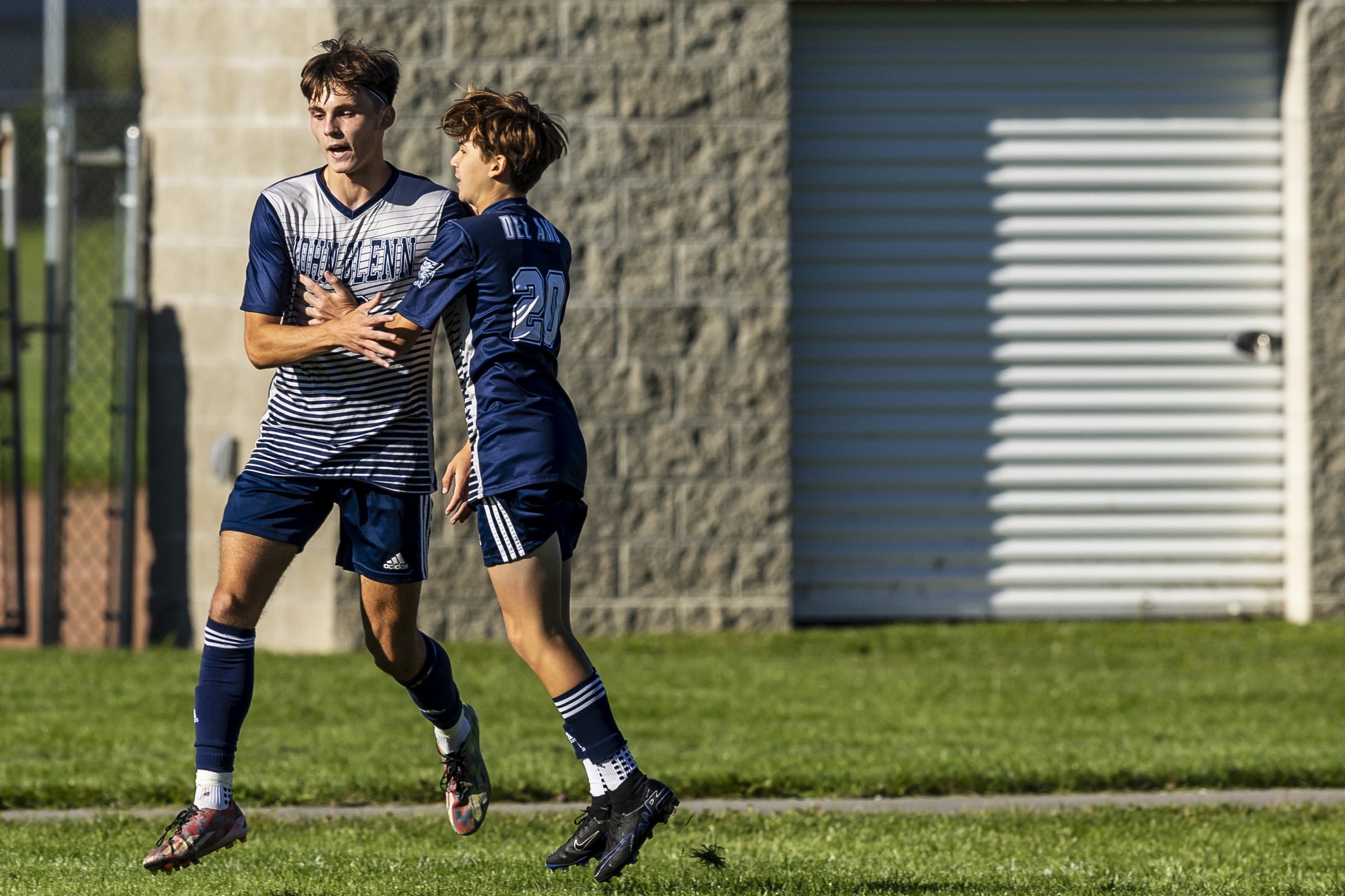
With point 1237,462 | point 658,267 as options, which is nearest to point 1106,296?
point 1237,462

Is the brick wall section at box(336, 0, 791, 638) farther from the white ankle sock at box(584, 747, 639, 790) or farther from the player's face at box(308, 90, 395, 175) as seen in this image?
the white ankle sock at box(584, 747, 639, 790)

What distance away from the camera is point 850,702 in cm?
771

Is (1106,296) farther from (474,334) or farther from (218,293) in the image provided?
(474,334)

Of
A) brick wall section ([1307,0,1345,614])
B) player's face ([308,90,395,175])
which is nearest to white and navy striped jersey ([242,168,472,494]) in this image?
player's face ([308,90,395,175])

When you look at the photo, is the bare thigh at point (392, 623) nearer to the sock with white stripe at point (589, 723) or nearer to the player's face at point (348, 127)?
the sock with white stripe at point (589, 723)

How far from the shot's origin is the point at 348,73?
15.0 feet

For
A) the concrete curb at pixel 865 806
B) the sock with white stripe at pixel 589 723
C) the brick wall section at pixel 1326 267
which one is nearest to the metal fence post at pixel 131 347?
the concrete curb at pixel 865 806

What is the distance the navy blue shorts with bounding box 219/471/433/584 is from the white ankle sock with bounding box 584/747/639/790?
868 mm

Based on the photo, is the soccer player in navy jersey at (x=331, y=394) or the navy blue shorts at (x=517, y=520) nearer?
the navy blue shorts at (x=517, y=520)

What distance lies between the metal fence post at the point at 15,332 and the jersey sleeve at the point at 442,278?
5576 mm

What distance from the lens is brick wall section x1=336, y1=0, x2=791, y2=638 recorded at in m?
9.23

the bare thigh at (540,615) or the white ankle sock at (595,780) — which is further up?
the bare thigh at (540,615)

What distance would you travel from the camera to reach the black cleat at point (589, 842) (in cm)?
427

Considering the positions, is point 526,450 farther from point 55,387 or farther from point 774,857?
point 55,387
